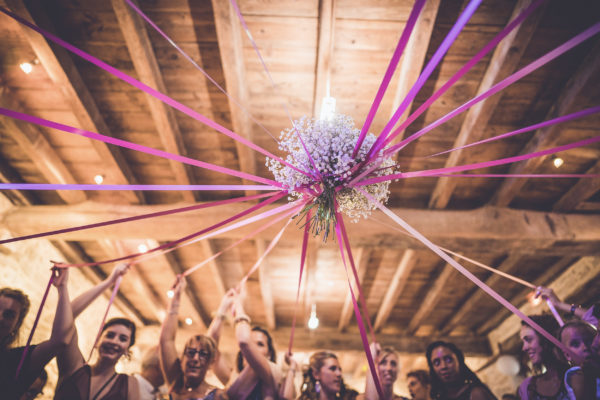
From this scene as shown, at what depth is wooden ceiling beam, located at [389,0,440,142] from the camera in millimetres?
2385

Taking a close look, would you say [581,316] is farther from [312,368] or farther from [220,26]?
[220,26]

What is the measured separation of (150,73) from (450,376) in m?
3.18

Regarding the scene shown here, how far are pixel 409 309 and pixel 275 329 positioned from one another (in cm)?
234

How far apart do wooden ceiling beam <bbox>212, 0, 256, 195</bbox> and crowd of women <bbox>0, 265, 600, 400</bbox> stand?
4.61ft

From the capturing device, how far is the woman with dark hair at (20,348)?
168cm

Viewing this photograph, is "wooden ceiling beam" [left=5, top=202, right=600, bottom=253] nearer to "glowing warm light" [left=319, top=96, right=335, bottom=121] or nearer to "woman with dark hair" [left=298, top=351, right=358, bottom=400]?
"woman with dark hair" [left=298, top=351, right=358, bottom=400]

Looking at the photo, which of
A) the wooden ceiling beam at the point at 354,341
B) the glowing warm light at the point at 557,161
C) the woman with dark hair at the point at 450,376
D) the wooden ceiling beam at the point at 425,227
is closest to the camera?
the woman with dark hair at the point at 450,376

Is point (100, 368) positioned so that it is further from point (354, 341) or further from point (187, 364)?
point (354, 341)

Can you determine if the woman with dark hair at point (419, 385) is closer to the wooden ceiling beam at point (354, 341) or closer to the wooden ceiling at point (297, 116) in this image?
the wooden ceiling at point (297, 116)

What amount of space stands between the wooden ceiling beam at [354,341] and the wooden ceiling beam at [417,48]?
4.64 meters

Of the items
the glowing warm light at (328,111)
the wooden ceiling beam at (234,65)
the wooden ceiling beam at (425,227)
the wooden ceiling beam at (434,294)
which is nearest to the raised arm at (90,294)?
the wooden ceiling beam at (425,227)

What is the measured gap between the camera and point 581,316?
6.56ft

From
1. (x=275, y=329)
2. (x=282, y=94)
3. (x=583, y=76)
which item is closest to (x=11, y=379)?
(x=282, y=94)

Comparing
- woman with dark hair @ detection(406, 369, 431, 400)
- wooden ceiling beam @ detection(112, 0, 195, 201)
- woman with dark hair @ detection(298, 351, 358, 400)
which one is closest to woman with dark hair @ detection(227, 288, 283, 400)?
woman with dark hair @ detection(298, 351, 358, 400)
